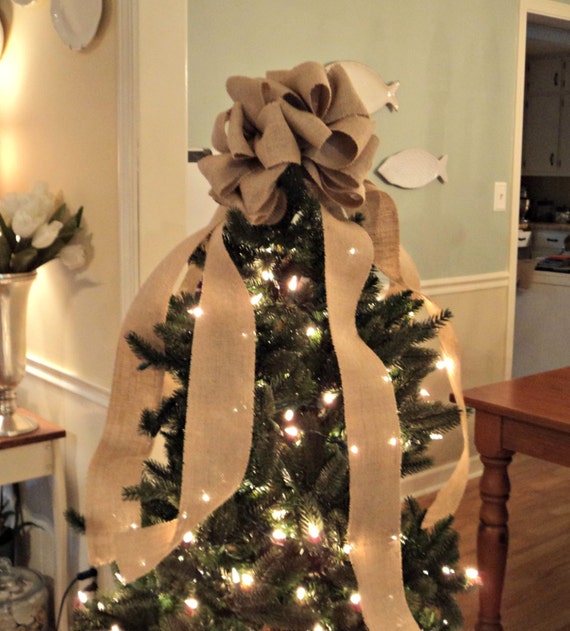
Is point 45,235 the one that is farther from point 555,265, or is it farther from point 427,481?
point 555,265

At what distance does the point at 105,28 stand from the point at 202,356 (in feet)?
3.83

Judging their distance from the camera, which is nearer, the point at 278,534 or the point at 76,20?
the point at 278,534

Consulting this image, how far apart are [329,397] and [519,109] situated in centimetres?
305

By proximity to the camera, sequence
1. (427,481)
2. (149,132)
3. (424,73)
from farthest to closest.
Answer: (427,481)
(424,73)
(149,132)

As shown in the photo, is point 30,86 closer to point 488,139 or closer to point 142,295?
point 142,295

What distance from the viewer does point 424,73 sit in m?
3.35

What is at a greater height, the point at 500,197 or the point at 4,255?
the point at 500,197

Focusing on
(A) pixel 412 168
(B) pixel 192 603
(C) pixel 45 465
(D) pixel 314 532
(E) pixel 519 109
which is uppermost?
(E) pixel 519 109

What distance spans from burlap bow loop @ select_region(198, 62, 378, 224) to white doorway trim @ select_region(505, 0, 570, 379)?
2.87 m

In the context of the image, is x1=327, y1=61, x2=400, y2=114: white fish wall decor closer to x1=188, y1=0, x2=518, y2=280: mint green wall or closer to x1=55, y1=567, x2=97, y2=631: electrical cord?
x1=188, y1=0, x2=518, y2=280: mint green wall

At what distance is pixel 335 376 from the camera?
3.71ft

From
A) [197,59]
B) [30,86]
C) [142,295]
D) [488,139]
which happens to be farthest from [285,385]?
[488,139]

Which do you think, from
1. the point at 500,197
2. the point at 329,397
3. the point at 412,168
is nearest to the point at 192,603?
the point at 329,397

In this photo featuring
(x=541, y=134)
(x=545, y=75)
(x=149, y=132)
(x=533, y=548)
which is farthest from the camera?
(x=541, y=134)
